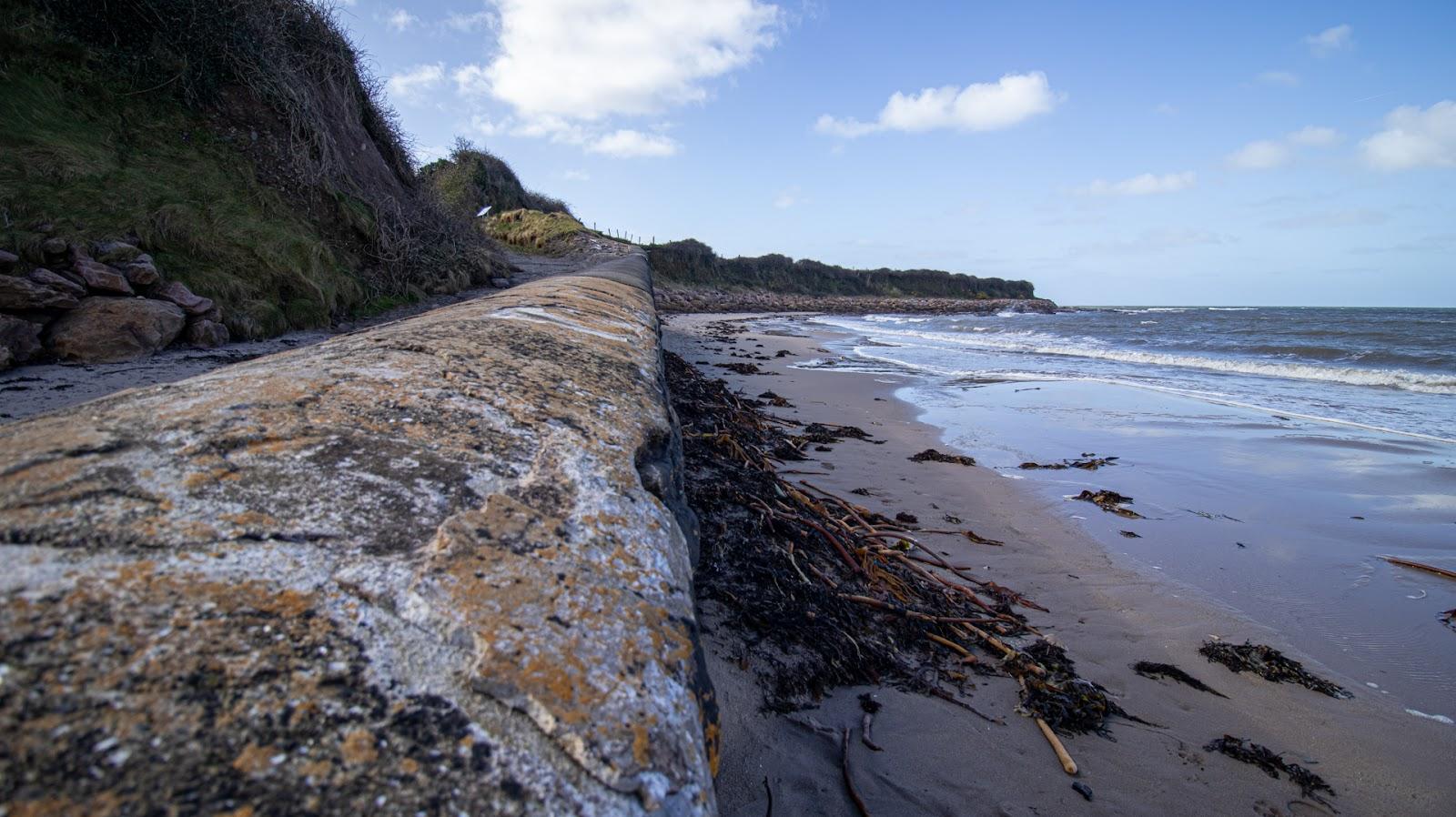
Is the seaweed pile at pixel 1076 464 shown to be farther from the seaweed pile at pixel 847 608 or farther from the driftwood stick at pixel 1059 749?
the driftwood stick at pixel 1059 749

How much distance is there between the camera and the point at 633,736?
771mm

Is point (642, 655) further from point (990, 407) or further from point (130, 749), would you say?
point (990, 407)

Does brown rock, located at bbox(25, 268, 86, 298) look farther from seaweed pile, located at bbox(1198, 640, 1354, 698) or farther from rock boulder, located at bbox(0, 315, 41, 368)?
seaweed pile, located at bbox(1198, 640, 1354, 698)

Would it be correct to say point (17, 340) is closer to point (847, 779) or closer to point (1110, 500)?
point (847, 779)

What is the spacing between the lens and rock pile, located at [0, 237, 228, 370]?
11.3 ft

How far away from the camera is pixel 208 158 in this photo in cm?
603

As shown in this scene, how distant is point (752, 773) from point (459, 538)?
1239mm

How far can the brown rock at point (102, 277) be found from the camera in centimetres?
380

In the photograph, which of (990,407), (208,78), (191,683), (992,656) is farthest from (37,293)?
(990,407)

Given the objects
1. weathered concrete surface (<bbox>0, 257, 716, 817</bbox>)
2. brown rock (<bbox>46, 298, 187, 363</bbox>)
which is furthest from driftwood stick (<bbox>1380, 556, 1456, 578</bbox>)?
brown rock (<bbox>46, 298, 187, 363</bbox>)

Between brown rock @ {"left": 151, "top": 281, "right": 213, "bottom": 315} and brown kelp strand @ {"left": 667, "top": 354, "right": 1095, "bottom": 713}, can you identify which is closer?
brown kelp strand @ {"left": 667, "top": 354, "right": 1095, "bottom": 713}

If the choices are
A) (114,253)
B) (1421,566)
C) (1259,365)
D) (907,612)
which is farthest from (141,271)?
(1259,365)

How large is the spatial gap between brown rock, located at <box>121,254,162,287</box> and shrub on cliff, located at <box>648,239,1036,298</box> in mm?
32480

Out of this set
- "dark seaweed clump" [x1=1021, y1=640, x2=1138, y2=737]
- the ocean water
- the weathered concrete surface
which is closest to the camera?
the weathered concrete surface
